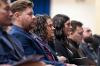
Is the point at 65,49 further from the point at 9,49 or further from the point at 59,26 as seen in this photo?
the point at 9,49

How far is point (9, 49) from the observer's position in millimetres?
2312

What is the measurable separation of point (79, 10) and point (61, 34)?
3.58 metres

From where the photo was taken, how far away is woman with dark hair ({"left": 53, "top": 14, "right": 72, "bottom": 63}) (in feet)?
12.0

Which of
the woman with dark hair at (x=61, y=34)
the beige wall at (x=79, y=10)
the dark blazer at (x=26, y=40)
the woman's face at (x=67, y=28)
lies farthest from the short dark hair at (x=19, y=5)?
the beige wall at (x=79, y=10)

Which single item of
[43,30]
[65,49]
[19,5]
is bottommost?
[65,49]

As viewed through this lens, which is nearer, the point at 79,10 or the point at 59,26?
the point at 59,26

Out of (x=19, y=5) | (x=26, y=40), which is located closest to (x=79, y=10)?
(x=19, y=5)

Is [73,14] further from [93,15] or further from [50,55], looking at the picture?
[50,55]

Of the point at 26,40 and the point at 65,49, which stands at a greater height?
the point at 26,40

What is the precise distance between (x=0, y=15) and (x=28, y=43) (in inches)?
18.2

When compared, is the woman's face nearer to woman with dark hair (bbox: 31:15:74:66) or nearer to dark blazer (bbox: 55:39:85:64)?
dark blazer (bbox: 55:39:85:64)

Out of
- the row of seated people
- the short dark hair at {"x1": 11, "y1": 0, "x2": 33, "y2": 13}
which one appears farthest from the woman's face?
the short dark hair at {"x1": 11, "y1": 0, "x2": 33, "y2": 13}

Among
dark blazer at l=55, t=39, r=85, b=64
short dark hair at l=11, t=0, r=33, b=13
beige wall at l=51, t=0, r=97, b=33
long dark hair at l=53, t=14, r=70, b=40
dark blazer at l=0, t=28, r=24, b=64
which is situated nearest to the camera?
dark blazer at l=0, t=28, r=24, b=64

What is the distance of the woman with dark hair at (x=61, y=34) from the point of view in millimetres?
3653
